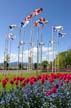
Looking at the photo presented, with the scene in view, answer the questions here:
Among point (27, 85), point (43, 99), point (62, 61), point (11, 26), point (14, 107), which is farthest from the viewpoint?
point (62, 61)

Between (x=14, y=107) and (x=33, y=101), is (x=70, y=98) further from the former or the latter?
(x=14, y=107)

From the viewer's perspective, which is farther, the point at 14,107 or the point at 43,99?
the point at 43,99

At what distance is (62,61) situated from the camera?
12006 centimetres

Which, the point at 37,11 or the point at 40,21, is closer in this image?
the point at 37,11

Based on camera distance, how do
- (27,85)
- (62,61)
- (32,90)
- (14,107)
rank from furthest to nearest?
(62,61) → (27,85) → (32,90) → (14,107)

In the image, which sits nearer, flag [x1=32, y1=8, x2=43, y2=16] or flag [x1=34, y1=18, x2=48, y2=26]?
flag [x1=32, y1=8, x2=43, y2=16]

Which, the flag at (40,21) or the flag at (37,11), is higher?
the flag at (37,11)

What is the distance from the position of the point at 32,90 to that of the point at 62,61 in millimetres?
111863

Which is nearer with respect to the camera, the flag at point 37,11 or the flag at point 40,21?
the flag at point 37,11

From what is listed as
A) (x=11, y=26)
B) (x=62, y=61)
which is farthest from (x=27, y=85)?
(x=62, y=61)

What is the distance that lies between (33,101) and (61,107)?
721 mm

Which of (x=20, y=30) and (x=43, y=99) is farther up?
(x=20, y=30)

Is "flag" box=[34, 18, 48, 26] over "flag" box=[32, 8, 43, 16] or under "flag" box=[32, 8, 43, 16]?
under

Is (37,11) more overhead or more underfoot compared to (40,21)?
more overhead
